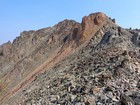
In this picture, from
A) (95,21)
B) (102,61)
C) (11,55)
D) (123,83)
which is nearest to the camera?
(123,83)

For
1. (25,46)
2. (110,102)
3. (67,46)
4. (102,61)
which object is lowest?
(110,102)

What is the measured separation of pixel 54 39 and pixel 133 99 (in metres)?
41.2

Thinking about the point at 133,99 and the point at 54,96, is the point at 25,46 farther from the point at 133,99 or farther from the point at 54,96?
the point at 133,99

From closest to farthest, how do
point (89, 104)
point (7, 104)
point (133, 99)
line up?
point (133, 99)
point (89, 104)
point (7, 104)

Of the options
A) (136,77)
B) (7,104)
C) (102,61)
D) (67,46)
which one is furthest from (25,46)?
(136,77)

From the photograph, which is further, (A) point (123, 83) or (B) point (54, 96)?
(B) point (54, 96)

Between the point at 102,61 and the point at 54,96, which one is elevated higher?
the point at 102,61

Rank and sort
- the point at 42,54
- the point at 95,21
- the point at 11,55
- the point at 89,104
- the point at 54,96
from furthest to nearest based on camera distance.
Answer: the point at 11,55 < the point at 42,54 < the point at 95,21 < the point at 54,96 < the point at 89,104

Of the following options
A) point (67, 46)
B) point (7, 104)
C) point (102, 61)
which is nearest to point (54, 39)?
point (67, 46)

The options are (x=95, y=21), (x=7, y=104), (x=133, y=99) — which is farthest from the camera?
(x=95, y=21)

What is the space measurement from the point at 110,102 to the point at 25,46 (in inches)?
2127

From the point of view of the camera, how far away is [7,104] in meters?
31.2

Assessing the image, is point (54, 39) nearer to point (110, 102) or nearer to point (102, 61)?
point (102, 61)

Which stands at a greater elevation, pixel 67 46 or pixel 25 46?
pixel 25 46
